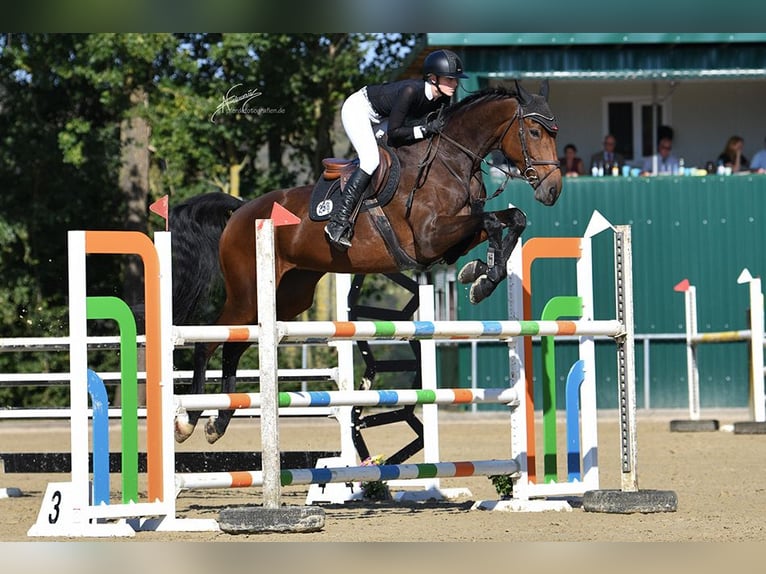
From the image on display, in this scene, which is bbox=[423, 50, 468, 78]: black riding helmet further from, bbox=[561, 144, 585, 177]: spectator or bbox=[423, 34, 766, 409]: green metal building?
bbox=[561, 144, 585, 177]: spectator

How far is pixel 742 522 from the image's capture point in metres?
4.85

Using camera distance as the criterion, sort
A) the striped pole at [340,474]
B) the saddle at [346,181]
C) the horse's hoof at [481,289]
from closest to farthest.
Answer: the striped pole at [340,474], the horse's hoof at [481,289], the saddle at [346,181]

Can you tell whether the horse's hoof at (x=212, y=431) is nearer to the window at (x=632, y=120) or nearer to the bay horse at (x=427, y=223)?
the bay horse at (x=427, y=223)

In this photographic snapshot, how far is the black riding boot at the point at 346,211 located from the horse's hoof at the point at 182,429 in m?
1.03

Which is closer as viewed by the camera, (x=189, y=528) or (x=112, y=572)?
(x=112, y=572)

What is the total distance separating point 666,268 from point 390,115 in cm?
951

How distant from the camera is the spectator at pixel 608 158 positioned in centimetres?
1473

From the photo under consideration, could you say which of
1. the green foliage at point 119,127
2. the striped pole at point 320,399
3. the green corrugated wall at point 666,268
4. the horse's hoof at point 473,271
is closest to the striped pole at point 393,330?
the striped pole at point 320,399

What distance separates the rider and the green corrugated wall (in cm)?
847

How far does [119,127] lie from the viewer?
54.6ft

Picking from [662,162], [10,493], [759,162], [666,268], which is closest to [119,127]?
[662,162]
